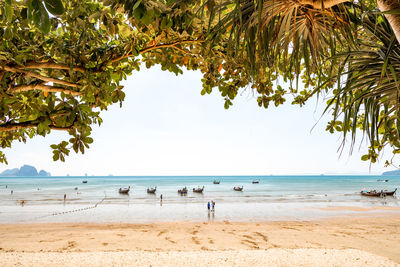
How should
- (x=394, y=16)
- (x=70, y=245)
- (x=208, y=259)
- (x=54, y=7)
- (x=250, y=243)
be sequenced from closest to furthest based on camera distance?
(x=54, y=7) → (x=394, y=16) → (x=208, y=259) → (x=70, y=245) → (x=250, y=243)

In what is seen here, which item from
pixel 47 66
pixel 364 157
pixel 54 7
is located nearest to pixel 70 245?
pixel 47 66

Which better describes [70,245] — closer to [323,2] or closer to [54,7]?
[54,7]

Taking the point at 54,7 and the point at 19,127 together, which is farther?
the point at 19,127

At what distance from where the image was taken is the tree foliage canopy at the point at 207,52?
1.14 metres

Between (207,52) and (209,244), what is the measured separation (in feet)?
28.7

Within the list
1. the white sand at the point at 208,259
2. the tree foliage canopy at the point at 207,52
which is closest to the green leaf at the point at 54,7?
the tree foliage canopy at the point at 207,52

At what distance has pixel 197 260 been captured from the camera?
252 inches

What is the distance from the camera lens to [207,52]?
185cm

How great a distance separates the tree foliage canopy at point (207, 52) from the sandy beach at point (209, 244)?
208 inches

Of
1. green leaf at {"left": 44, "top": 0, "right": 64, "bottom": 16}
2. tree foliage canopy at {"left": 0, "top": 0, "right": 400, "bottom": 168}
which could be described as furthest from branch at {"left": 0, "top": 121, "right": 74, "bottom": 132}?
green leaf at {"left": 44, "top": 0, "right": 64, "bottom": 16}

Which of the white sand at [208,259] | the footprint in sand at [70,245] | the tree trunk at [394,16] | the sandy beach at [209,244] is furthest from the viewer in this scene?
the footprint in sand at [70,245]

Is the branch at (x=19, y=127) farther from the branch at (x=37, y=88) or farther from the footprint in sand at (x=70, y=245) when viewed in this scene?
the footprint in sand at (x=70, y=245)

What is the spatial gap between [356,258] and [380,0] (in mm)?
7857

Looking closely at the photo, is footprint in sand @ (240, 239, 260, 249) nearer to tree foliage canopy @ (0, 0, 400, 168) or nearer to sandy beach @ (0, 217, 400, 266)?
sandy beach @ (0, 217, 400, 266)
